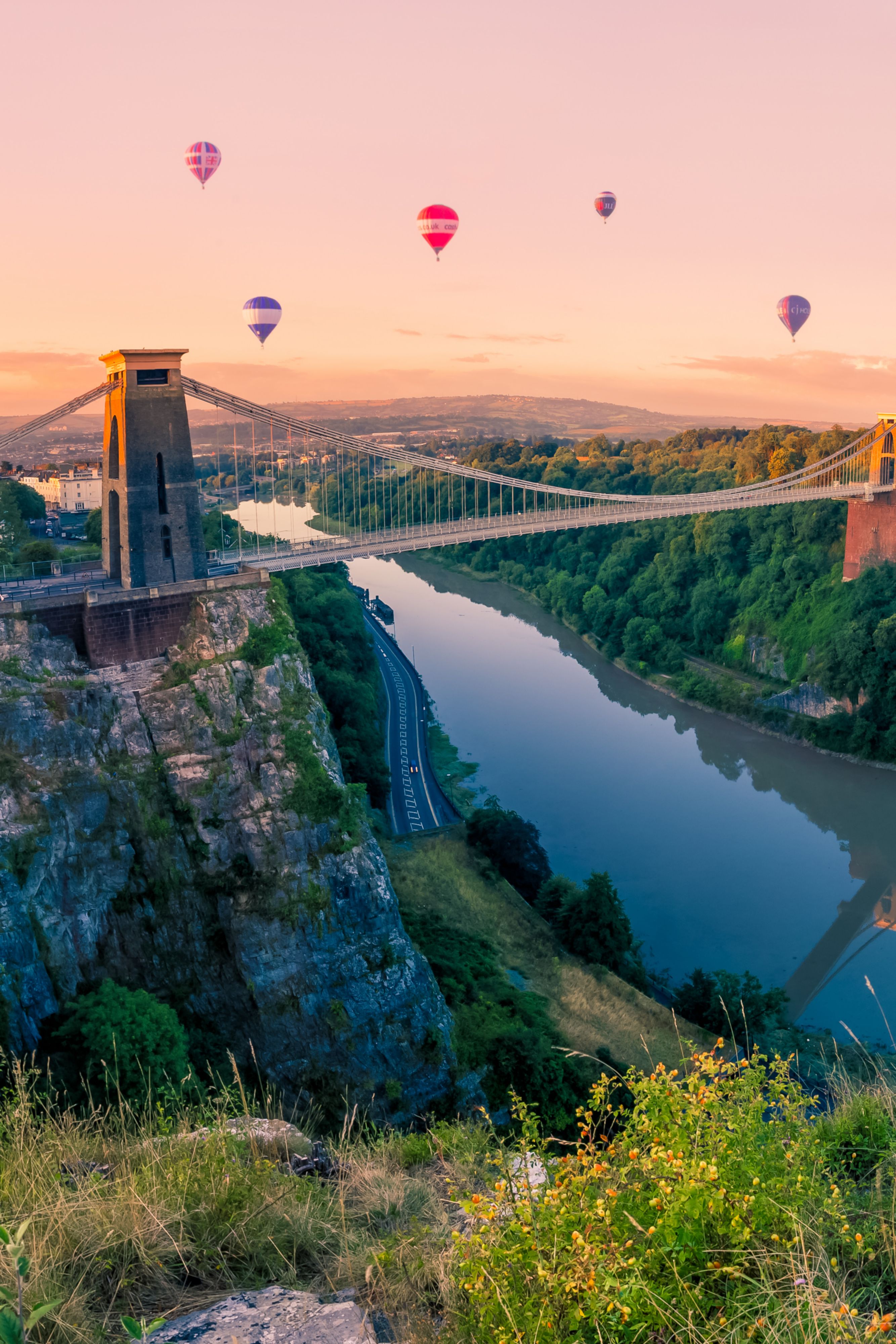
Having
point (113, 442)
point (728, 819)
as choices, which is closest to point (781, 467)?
point (728, 819)

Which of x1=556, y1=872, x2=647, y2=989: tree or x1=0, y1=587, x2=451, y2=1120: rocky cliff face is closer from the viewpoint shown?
x1=0, y1=587, x2=451, y2=1120: rocky cliff face

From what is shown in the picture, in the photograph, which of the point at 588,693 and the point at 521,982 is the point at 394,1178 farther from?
the point at 588,693

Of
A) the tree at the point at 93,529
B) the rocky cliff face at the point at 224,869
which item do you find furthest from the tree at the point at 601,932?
the tree at the point at 93,529

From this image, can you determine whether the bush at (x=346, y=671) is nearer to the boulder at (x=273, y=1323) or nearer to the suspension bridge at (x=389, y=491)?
the suspension bridge at (x=389, y=491)

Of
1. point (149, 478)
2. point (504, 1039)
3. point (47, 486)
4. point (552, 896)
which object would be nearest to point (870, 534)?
point (552, 896)

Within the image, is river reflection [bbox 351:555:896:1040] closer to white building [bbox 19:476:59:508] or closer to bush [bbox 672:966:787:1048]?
bush [bbox 672:966:787:1048]

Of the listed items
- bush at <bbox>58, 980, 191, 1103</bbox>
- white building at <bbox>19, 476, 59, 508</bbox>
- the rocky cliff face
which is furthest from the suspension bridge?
white building at <bbox>19, 476, 59, 508</bbox>

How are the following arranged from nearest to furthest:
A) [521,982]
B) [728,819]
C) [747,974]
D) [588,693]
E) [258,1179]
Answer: [258,1179]
[747,974]
[521,982]
[728,819]
[588,693]
